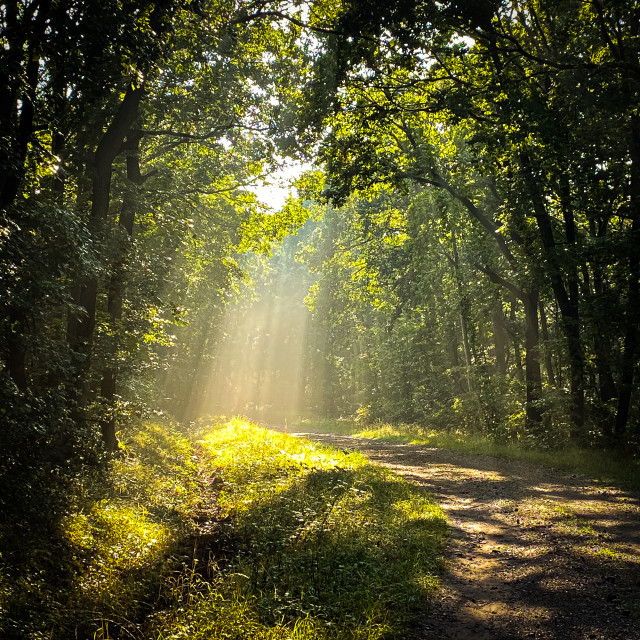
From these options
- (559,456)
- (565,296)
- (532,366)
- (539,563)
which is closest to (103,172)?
(539,563)

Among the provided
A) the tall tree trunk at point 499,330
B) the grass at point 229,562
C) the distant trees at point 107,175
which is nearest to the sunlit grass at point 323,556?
the grass at point 229,562

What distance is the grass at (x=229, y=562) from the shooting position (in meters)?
4.76

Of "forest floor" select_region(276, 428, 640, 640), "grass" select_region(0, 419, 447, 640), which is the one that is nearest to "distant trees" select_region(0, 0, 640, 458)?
"grass" select_region(0, 419, 447, 640)

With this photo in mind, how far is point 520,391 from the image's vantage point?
21828 mm

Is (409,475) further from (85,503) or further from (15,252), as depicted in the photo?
(15,252)

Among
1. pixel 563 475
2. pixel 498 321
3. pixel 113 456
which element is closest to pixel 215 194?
pixel 113 456

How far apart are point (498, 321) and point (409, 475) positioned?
18.2m

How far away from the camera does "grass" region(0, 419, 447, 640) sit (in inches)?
187

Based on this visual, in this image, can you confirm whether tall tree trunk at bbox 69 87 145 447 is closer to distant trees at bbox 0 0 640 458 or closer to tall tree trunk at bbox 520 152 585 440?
distant trees at bbox 0 0 640 458

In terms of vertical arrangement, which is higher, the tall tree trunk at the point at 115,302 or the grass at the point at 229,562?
the tall tree trunk at the point at 115,302

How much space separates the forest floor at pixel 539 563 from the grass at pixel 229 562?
41cm

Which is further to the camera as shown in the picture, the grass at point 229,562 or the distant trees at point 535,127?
the distant trees at point 535,127

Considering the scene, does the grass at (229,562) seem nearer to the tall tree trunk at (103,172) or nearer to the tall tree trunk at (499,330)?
the tall tree trunk at (103,172)

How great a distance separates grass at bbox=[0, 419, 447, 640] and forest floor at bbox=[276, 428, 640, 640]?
1.34 ft
